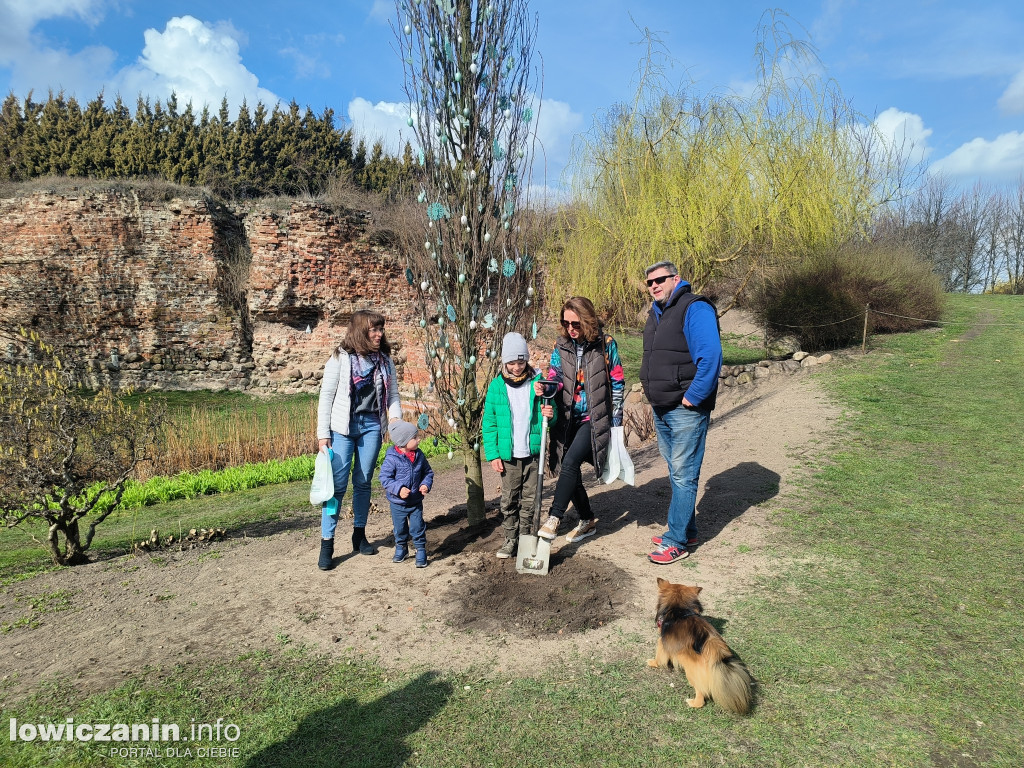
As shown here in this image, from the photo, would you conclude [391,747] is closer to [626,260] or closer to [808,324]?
[626,260]

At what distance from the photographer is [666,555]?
4320 millimetres

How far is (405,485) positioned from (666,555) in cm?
196

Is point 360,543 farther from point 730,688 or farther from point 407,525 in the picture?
point 730,688

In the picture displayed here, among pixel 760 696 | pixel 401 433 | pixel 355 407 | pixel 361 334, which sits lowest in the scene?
pixel 760 696

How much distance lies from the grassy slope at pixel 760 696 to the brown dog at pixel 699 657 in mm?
84

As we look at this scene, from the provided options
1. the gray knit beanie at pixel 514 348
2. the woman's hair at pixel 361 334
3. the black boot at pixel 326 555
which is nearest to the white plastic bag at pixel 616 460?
the gray knit beanie at pixel 514 348

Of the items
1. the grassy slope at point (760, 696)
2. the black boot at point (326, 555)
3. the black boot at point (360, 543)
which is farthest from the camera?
the black boot at point (360, 543)

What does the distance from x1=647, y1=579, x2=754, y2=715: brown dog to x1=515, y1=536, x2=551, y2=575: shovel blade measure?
1209 millimetres

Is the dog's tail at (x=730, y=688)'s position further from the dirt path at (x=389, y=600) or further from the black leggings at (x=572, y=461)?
the black leggings at (x=572, y=461)

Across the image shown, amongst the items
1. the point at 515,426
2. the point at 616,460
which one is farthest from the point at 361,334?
the point at 616,460

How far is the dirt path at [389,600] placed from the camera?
10.9ft

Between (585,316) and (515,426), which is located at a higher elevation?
(585,316)

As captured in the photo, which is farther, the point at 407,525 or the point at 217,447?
the point at 217,447

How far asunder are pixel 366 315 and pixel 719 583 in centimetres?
309
